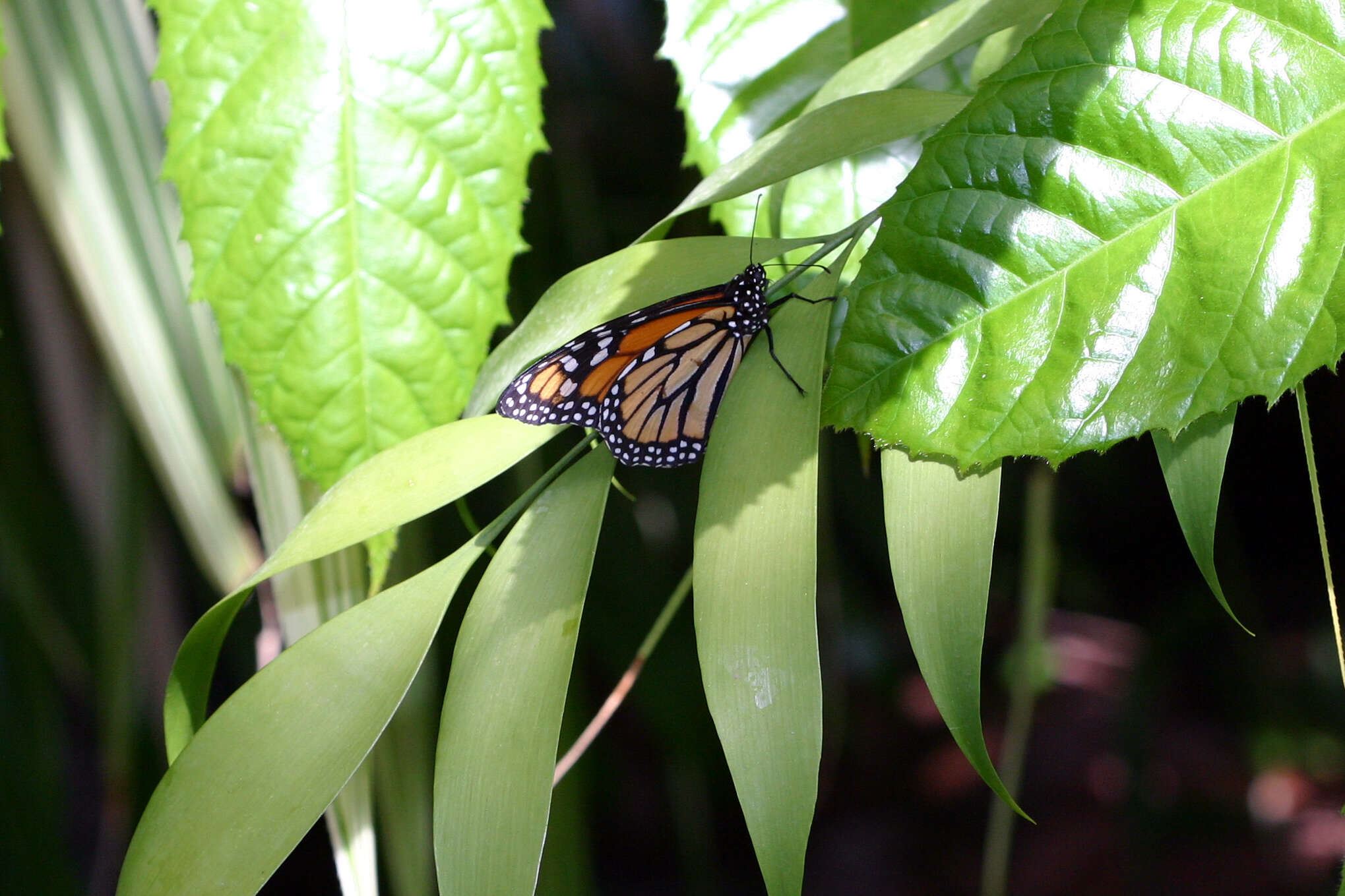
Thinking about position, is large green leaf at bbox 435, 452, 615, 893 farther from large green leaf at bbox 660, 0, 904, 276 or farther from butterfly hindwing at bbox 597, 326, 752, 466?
large green leaf at bbox 660, 0, 904, 276

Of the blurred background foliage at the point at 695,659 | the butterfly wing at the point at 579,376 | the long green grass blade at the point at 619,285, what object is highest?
the long green grass blade at the point at 619,285

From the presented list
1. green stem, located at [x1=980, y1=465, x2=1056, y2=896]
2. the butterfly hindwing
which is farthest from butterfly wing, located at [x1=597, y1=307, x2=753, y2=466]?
green stem, located at [x1=980, y1=465, x2=1056, y2=896]

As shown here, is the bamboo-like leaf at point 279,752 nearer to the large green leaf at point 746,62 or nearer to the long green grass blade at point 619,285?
the long green grass blade at point 619,285

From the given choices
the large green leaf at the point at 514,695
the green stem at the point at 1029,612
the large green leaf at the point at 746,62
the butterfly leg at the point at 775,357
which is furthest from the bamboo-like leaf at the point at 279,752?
the green stem at the point at 1029,612

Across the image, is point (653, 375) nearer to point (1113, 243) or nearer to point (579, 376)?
point (579, 376)

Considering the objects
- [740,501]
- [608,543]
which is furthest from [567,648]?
[608,543]

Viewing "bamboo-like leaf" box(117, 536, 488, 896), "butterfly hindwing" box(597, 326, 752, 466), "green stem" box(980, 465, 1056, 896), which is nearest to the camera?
"bamboo-like leaf" box(117, 536, 488, 896)

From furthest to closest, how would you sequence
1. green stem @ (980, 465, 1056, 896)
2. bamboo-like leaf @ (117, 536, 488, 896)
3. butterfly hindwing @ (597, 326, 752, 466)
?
1. green stem @ (980, 465, 1056, 896)
2. butterfly hindwing @ (597, 326, 752, 466)
3. bamboo-like leaf @ (117, 536, 488, 896)
